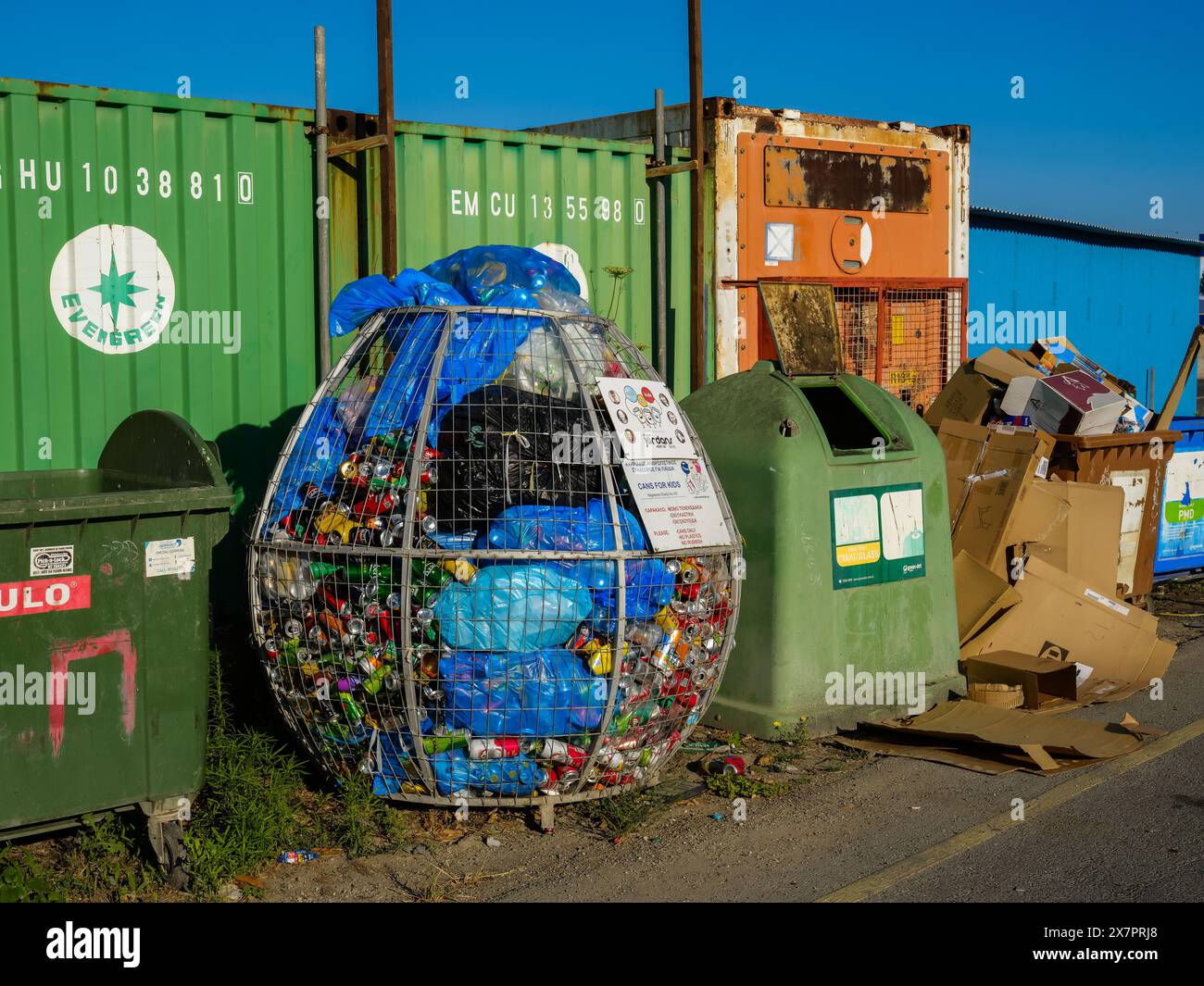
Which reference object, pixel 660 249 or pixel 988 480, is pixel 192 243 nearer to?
pixel 660 249

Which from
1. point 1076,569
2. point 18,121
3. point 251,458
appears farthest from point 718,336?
point 18,121

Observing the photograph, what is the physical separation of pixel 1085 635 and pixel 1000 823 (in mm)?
2503

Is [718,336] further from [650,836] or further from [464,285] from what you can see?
[650,836]

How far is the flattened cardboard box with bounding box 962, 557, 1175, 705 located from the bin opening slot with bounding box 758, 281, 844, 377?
1.70 m

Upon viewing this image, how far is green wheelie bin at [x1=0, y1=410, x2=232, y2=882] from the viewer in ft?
13.1

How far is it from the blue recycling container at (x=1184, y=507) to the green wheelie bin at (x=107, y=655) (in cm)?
766

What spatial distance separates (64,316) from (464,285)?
2.35 meters

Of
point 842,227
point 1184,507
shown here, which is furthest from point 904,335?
point 1184,507

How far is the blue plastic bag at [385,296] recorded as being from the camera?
5.22m

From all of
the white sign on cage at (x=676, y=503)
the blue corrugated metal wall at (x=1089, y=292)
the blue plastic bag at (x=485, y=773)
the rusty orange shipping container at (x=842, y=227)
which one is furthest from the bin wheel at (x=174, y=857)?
the blue corrugated metal wall at (x=1089, y=292)

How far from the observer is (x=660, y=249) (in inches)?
340

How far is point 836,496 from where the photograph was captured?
19.8 ft

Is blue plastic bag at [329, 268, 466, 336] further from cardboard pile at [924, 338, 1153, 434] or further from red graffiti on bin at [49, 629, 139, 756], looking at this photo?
cardboard pile at [924, 338, 1153, 434]

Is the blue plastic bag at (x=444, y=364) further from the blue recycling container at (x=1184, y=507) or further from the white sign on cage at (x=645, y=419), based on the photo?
the blue recycling container at (x=1184, y=507)
